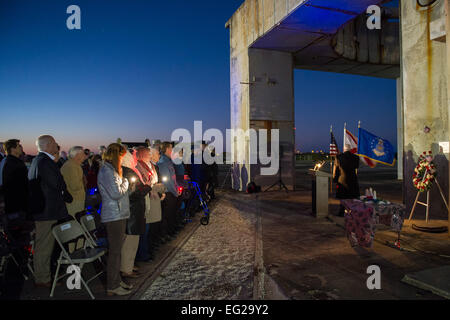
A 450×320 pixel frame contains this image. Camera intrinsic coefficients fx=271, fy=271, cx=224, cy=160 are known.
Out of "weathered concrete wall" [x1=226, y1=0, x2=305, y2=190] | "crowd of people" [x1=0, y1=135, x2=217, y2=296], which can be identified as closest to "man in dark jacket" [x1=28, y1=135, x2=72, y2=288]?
"crowd of people" [x1=0, y1=135, x2=217, y2=296]

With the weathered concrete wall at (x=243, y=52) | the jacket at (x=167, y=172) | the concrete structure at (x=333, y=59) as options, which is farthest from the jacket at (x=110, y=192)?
the weathered concrete wall at (x=243, y=52)

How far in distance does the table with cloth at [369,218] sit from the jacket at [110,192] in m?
4.00

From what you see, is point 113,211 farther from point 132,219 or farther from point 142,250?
point 142,250

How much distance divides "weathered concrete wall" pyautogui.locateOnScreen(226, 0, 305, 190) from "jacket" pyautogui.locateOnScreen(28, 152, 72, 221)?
9126 mm

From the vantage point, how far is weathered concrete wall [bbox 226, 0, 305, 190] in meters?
10.8

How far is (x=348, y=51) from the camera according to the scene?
13.6m

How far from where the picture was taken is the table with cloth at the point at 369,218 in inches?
186

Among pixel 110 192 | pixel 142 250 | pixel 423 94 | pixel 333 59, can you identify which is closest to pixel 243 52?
pixel 333 59

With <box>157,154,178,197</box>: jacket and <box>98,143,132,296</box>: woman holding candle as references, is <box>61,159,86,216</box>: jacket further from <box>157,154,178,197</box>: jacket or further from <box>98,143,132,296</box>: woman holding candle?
<box>98,143,132,296</box>: woman holding candle

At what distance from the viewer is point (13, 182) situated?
14.3 ft

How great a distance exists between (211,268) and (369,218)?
2.84m

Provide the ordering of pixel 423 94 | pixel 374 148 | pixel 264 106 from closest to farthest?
pixel 423 94, pixel 374 148, pixel 264 106

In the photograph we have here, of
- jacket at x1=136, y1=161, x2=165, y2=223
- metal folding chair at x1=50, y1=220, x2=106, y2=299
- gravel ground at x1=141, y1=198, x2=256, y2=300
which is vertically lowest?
gravel ground at x1=141, y1=198, x2=256, y2=300
